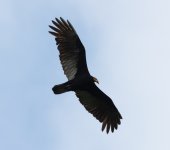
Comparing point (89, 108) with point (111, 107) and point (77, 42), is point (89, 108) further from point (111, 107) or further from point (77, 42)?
point (77, 42)

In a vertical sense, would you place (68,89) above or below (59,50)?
below

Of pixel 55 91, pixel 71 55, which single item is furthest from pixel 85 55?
pixel 55 91

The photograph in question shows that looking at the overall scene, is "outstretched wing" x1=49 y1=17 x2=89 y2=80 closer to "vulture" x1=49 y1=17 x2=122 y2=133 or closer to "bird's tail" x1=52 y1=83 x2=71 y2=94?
"vulture" x1=49 y1=17 x2=122 y2=133

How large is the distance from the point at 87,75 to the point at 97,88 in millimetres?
846

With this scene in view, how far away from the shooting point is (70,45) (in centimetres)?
2112

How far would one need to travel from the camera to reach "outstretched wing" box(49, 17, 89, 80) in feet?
69.1

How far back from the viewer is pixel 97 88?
21.6 meters

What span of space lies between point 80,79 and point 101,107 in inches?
65.3

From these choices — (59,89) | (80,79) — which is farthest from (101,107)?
(59,89)

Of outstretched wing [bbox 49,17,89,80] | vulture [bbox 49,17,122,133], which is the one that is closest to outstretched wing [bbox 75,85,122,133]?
vulture [bbox 49,17,122,133]

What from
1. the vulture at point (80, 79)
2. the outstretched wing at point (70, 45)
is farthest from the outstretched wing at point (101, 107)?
the outstretched wing at point (70, 45)

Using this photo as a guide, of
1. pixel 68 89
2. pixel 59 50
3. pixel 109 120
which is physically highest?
pixel 59 50

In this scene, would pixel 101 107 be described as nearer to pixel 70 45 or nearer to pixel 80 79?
pixel 80 79

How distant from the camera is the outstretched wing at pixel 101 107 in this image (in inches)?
846
